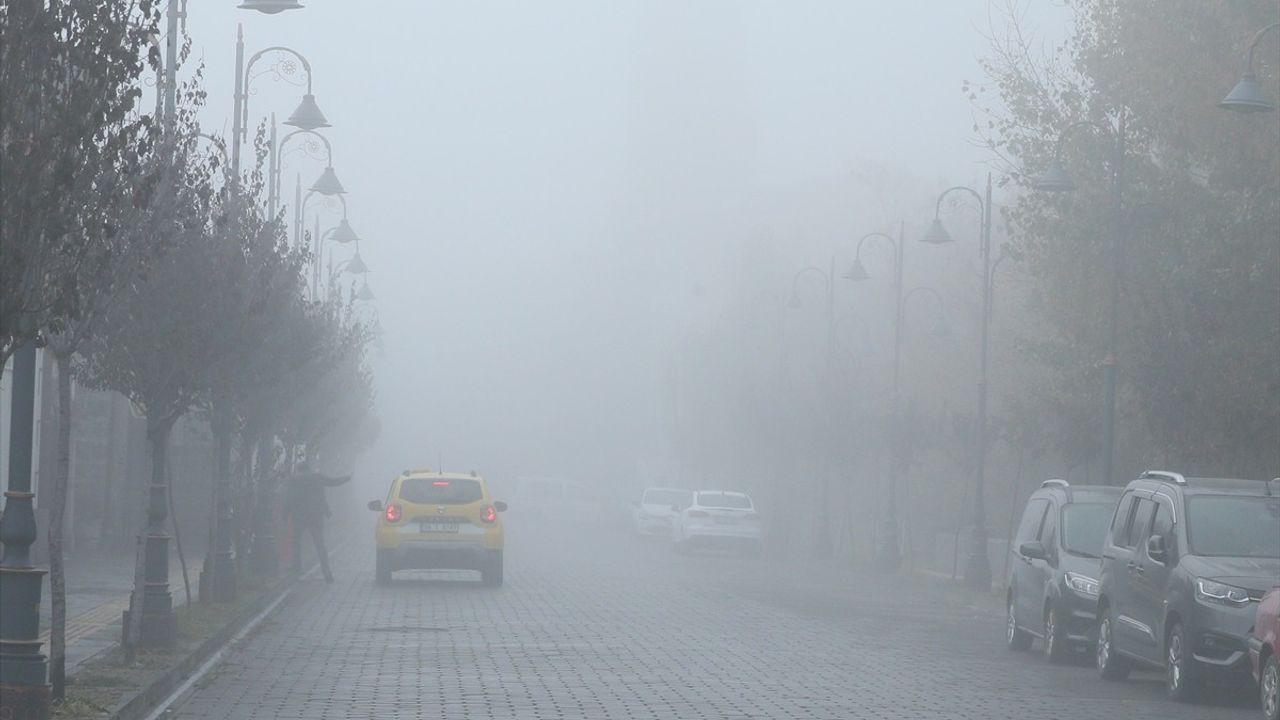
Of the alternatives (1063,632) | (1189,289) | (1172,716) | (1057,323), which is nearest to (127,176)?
(1172,716)

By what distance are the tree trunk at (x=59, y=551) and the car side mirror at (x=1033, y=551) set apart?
1024 centimetres

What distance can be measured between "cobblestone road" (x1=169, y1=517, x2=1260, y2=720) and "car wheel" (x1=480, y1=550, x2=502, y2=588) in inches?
22.0

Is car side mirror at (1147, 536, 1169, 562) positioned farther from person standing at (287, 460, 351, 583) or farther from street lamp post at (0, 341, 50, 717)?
person standing at (287, 460, 351, 583)

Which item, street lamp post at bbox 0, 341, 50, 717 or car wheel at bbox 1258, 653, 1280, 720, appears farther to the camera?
car wheel at bbox 1258, 653, 1280, 720

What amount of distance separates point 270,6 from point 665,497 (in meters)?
40.5

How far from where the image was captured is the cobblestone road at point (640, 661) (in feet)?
47.0

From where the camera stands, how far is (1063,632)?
19.2m

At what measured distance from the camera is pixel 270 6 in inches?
787

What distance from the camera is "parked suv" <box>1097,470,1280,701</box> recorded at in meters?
15.2

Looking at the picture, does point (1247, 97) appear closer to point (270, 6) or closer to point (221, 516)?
point (270, 6)

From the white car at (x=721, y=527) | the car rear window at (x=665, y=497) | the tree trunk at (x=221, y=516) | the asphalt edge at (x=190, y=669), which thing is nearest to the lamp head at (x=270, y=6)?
the tree trunk at (x=221, y=516)

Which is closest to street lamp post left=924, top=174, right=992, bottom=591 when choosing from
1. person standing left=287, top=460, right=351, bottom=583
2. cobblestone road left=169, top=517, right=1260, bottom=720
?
cobblestone road left=169, top=517, right=1260, bottom=720

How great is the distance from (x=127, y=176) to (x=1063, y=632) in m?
11.4

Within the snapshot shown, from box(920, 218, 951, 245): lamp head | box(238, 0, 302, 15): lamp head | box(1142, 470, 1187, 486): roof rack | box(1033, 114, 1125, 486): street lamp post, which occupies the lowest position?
box(1142, 470, 1187, 486): roof rack
